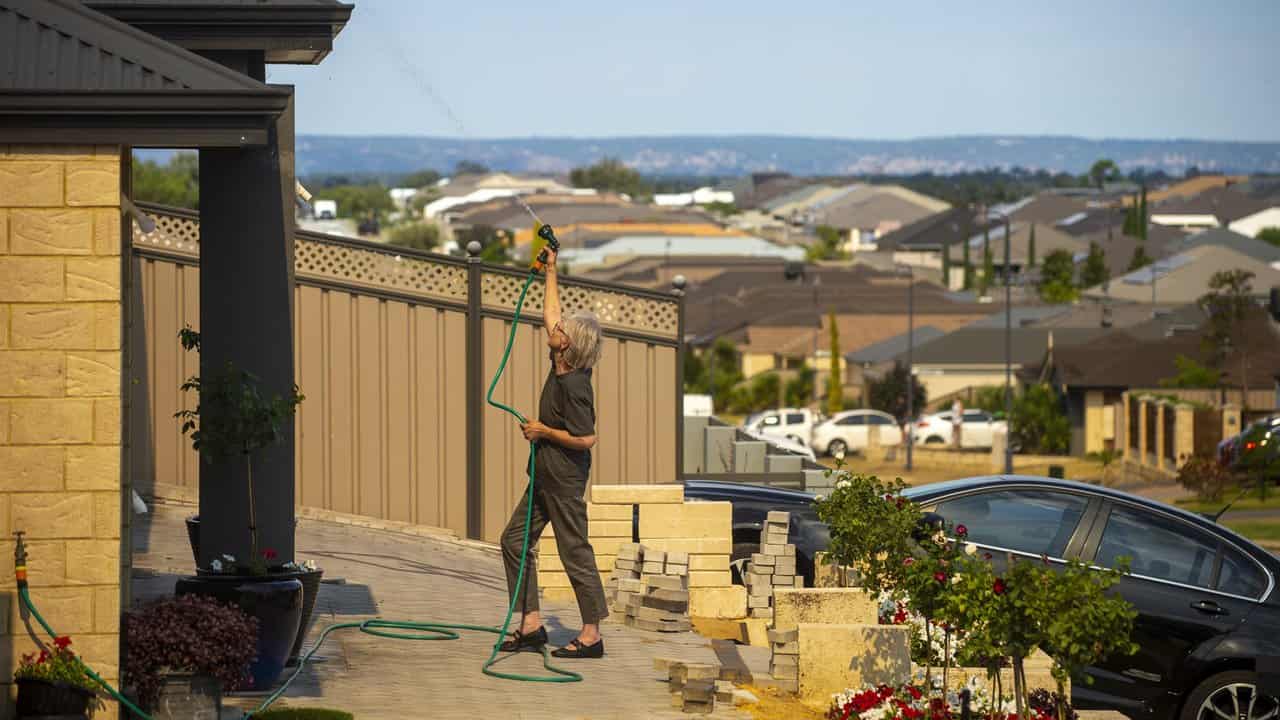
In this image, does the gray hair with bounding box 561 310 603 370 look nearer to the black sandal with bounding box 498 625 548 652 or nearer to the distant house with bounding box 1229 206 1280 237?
the black sandal with bounding box 498 625 548 652

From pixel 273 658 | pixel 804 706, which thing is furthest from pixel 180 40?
pixel 804 706

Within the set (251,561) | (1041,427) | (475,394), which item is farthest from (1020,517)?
(1041,427)

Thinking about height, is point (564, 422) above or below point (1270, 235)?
above

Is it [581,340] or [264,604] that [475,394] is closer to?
[581,340]

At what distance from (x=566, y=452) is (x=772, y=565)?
9.22 feet

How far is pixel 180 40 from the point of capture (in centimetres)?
1032

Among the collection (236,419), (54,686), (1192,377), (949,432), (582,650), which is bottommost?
(949,432)

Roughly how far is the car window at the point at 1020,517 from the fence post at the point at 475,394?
7.18 m

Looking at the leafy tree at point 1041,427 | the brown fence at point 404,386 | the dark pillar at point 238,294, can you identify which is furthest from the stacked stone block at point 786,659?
the leafy tree at point 1041,427

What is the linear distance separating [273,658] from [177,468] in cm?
881

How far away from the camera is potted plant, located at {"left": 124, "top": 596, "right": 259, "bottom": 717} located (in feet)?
26.3

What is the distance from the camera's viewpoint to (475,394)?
706 inches

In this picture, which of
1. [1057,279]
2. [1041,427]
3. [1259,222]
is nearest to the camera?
[1041,427]

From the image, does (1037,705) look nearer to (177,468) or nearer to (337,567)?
(337,567)
